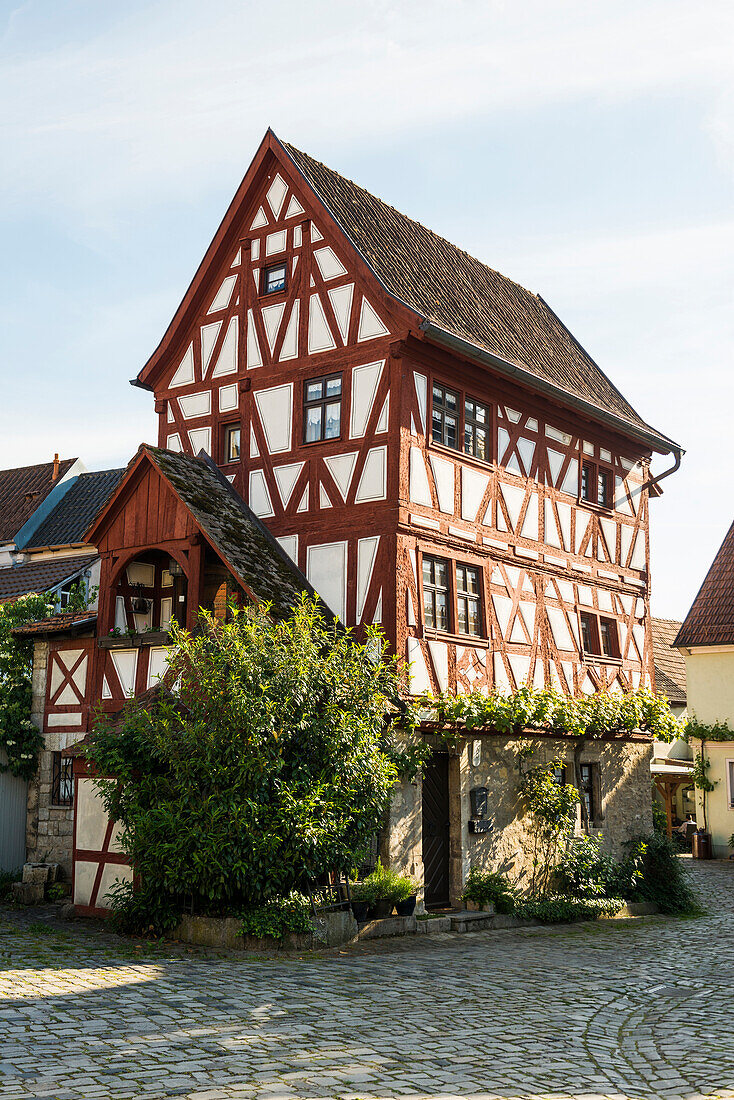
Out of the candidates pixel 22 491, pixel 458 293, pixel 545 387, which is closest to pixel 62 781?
pixel 545 387

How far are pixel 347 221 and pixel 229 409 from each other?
385cm

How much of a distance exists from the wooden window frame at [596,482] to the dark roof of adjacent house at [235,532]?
6700mm

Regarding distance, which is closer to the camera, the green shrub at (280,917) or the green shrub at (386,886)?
the green shrub at (280,917)

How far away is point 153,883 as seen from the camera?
13203mm

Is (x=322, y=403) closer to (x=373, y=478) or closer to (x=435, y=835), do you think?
(x=373, y=478)

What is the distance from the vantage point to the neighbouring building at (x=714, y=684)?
1180 inches

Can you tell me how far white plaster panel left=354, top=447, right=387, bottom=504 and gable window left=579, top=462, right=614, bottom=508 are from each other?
595 centimetres

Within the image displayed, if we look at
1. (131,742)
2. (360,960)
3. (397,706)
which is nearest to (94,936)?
(131,742)


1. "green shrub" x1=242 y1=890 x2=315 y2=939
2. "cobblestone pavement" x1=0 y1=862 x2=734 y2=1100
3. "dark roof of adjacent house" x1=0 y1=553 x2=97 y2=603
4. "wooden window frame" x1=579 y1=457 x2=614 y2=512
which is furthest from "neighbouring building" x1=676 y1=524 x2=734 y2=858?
"green shrub" x1=242 y1=890 x2=315 y2=939

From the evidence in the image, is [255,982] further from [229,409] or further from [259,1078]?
[229,409]

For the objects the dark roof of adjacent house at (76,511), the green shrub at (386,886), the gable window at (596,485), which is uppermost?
the dark roof of adjacent house at (76,511)

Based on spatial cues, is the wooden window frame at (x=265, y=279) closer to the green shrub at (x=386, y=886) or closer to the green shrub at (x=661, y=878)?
the green shrub at (x=386, y=886)

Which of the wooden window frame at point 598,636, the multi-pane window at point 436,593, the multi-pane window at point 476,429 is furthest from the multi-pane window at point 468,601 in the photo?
the wooden window frame at point 598,636

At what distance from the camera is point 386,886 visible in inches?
582
